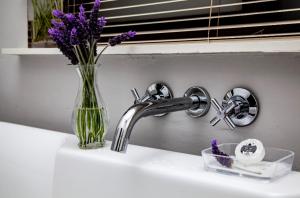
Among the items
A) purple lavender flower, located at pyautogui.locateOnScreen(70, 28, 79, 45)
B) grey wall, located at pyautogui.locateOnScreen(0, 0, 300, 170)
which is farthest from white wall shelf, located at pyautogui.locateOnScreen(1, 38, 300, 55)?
purple lavender flower, located at pyautogui.locateOnScreen(70, 28, 79, 45)

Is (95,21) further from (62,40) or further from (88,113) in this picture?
(88,113)

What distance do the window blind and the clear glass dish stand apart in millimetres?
256

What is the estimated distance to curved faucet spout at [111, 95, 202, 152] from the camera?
2.00 ft

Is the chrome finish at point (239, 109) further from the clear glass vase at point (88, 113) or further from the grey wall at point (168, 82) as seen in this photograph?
the clear glass vase at point (88, 113)

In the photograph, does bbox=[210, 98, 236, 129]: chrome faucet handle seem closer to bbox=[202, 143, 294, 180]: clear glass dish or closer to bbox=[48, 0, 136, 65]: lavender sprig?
bbox=[202, 143, 294, 180]: clear glass dish

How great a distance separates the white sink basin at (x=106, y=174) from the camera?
1.98 ft

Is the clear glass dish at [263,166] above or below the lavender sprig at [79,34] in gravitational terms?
below

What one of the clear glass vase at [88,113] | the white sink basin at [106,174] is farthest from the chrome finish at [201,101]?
the clear glass vase at [88,113]

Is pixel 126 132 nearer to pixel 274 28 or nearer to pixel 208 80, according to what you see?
pixel 208 80

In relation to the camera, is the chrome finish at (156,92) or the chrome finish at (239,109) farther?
the chrome finish at (156,92)

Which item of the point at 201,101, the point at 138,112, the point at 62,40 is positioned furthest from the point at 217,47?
the point at 62,40

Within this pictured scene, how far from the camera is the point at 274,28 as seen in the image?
788 millimetres

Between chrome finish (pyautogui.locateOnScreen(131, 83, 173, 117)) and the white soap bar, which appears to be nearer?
→ the white soap bar

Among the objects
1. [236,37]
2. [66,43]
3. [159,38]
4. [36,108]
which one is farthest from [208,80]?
[36,108]
